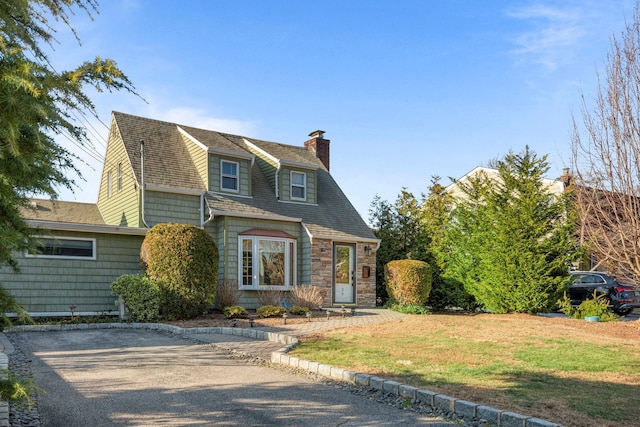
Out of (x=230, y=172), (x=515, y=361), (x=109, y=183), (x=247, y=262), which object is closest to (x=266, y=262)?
(x=247, y=262)

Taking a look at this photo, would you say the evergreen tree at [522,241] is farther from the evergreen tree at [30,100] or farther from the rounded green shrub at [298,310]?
the evergreen tree at [30,100]

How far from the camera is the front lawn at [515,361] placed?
563 centimetres

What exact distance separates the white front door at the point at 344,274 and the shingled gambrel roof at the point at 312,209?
0.60 meters

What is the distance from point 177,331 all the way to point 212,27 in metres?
7.41

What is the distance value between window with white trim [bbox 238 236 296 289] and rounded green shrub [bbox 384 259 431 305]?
155 inches

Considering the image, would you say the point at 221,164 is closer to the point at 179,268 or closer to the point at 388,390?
the point at 179,268

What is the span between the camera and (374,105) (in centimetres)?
1586

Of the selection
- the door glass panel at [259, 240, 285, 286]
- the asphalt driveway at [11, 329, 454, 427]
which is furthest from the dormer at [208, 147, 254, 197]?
the asphalt driveway at [11, 329, 454, 427]

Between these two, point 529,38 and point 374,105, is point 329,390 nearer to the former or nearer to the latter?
point 529,38

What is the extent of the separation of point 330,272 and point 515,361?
38.1 ft

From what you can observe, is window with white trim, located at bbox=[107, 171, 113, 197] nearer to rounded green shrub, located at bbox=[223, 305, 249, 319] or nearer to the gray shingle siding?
the gray shingle siding

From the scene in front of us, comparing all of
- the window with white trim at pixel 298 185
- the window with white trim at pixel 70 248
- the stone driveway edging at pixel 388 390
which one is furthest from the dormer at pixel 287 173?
the stone driveway edging at pixel 388 390

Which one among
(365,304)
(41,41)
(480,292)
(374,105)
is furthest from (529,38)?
(365,304)

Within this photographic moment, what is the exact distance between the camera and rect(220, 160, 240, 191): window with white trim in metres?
18.6
